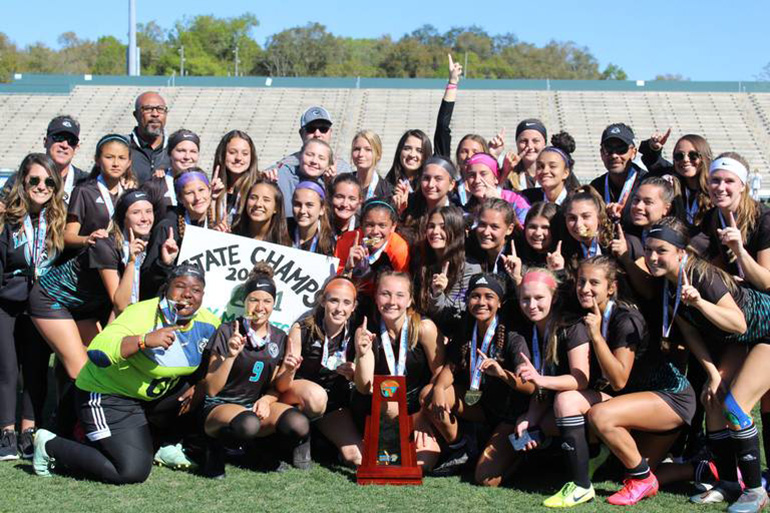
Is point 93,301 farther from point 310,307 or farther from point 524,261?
point 524,261

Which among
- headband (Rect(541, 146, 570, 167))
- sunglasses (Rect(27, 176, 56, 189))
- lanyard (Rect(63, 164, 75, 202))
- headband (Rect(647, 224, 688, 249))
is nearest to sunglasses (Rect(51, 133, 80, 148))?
lanyard (Rect(63, 164, 75, 202))

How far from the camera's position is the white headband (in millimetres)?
5285

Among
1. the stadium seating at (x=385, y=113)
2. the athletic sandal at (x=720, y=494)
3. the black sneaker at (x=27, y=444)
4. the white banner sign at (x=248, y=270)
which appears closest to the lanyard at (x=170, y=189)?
the white banner sign at (x=248, y=270)

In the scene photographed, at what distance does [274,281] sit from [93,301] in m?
1.23

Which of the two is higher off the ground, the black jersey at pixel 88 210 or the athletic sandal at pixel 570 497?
the black jersey at pixel 88 210

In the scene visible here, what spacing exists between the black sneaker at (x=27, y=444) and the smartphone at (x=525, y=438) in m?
3.04

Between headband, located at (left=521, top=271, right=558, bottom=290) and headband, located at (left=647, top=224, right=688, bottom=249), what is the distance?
0.65 metres

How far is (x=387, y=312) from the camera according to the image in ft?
18.2

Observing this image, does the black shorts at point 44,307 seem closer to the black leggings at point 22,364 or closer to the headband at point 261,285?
the black leggings at point 22,364

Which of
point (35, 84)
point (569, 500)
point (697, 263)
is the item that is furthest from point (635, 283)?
point (35, 84)

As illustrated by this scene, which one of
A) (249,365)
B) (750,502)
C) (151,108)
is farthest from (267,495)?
(151,108)

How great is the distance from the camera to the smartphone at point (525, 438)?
17.3 feet

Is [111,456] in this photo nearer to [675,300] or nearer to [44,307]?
[44,307]

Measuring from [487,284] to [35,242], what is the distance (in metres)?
2.92
